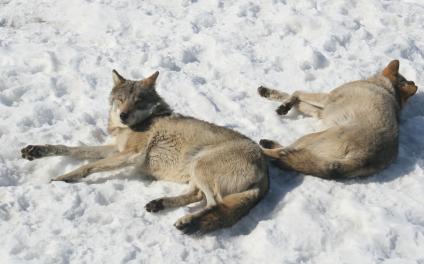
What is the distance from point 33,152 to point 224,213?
2577mm

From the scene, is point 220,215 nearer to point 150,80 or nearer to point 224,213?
point 224,213

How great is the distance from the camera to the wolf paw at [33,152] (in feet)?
21.8

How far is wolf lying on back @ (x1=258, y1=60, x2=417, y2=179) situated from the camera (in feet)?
22.4

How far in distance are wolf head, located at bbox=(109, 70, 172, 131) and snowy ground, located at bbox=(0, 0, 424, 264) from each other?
47 centimetres

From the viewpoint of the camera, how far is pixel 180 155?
6.79 meters

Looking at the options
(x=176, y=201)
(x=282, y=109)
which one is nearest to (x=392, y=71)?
(x=282, y=109)

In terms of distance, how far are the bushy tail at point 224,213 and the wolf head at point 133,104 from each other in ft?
6.13

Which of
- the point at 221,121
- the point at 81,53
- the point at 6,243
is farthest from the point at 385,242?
the point at 81,53

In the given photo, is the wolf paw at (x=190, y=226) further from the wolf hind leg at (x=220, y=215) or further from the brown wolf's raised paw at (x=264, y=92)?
the brown wolf's raised paw at (x=264, y=92)

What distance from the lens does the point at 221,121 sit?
8055mm

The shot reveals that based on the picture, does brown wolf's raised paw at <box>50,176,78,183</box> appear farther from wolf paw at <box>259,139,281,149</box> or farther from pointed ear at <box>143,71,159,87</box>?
wolf paw at <box>259,139,281,149</box>

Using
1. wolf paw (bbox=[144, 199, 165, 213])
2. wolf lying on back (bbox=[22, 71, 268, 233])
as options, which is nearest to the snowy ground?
wolf paw (bbox=[144, 199, 165, 213])

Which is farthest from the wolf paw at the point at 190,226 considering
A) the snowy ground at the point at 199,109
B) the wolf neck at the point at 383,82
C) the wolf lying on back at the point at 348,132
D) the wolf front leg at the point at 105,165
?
the wolf neck at the point at 383,82

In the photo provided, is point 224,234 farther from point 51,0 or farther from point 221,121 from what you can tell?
point 51,0
